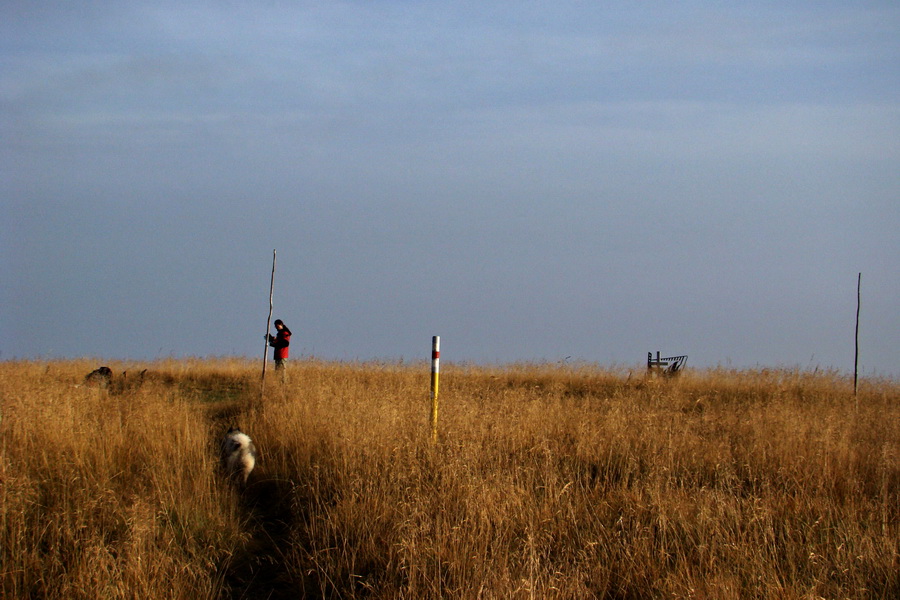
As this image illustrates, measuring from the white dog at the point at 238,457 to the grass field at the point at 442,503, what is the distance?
17 cm

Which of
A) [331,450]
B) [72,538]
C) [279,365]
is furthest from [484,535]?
[279,365]

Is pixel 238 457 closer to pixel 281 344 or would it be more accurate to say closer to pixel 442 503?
pixel 442 503

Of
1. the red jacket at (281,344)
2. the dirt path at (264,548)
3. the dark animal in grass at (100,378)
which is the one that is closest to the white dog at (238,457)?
the dirt path at (264,548)

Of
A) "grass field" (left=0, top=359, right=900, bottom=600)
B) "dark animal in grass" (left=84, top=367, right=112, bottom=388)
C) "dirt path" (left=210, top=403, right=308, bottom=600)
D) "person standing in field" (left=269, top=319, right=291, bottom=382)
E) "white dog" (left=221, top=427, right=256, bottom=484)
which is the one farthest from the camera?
"person standing in field" (left=269, top=319, right=291, bottom=382)

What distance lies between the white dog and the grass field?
0.17 m

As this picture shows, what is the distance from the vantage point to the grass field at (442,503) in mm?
5000

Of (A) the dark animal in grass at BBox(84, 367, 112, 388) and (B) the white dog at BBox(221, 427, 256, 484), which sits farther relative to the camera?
(A) the dark animal in grass at BBox(84, 367, 112, 388)

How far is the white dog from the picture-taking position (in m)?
7.65

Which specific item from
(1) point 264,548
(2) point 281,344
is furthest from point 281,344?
(1) point 264,548

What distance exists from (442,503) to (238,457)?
9.58 feet

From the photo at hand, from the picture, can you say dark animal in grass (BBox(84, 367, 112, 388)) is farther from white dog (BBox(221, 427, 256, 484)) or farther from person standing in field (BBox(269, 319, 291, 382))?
white dog (BBox(221, 427, 256, 484))

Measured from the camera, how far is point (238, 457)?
7.78 meters

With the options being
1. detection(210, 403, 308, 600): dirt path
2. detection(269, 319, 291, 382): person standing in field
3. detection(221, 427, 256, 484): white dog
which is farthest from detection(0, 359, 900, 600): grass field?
detection(269, 319, 291, 382): person standing in field

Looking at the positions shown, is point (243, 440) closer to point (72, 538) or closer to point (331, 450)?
point (331, 450)
